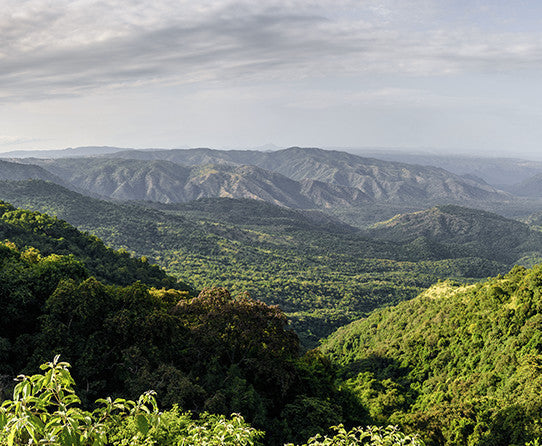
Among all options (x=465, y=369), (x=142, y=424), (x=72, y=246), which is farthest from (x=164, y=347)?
(x=72, y=246)

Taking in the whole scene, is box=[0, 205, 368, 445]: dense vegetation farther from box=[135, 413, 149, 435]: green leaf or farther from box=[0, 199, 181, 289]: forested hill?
box=[0, 199, 181, 289]: forested hill

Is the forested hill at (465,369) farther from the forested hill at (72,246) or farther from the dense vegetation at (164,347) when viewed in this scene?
the forested hill at (72,246)

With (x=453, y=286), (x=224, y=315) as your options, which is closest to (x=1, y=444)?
(x=224, y=315)

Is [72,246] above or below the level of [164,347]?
above

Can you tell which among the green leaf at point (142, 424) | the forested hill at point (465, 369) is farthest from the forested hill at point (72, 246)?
the green leaf at point (142, 424)

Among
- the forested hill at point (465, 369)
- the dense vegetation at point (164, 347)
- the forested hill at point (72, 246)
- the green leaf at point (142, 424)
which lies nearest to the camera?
the green leaf at point (142, 424)

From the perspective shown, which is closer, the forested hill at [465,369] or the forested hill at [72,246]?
the forested hill at [465,369]

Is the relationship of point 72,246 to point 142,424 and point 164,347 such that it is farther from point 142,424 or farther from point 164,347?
point 142,424

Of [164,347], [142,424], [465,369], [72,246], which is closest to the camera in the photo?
[142,424]

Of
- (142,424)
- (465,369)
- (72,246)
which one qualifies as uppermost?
(142,424)
